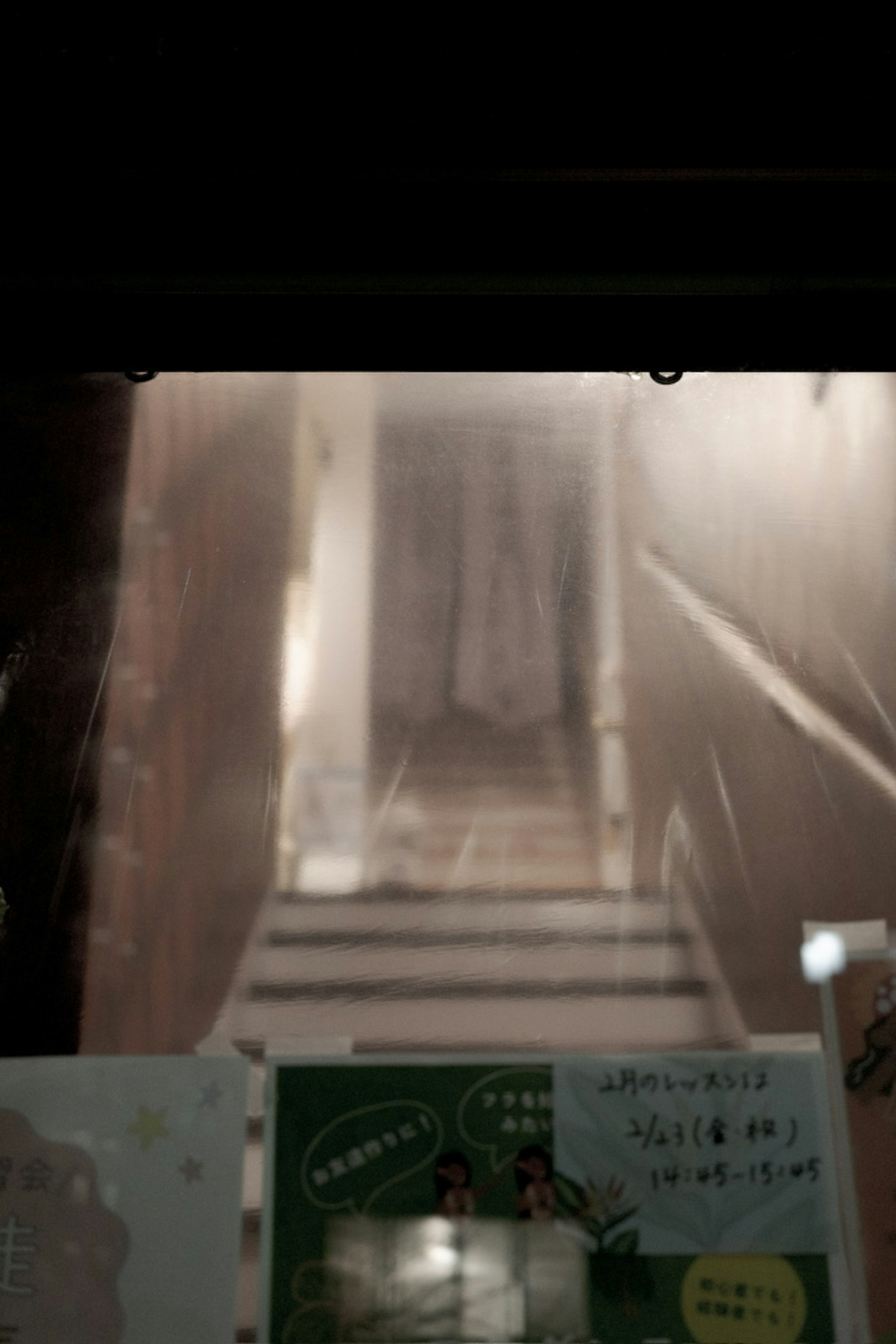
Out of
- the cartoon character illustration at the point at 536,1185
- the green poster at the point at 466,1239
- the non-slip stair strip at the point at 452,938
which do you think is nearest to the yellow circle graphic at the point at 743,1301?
the green poster at the point at 466,1239

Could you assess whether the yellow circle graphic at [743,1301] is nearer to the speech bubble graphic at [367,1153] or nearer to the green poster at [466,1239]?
the green poster at [466,1239]

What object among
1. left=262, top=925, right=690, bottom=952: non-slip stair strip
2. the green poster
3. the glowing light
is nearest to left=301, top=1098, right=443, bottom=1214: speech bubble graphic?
Result: the green poster

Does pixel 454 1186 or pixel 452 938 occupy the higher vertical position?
pixel 452 938

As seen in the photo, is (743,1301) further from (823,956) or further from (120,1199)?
(120,1199)

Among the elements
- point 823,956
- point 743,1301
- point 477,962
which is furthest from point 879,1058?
point 477,962

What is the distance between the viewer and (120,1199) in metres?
0.82

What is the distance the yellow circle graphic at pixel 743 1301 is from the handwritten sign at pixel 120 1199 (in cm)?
32

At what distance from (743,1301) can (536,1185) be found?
16cm

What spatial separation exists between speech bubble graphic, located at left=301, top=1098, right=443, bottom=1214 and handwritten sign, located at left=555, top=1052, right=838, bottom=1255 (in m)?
0.10

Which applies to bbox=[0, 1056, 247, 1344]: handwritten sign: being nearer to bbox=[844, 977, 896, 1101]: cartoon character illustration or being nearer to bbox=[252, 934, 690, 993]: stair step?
bbox=[252, 934, 690, 993]: stair step

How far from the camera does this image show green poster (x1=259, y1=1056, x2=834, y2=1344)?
0.79 metres
